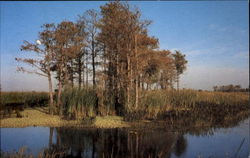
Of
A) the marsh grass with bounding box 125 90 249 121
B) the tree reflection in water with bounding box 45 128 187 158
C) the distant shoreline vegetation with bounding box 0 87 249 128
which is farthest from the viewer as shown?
the marsh grass with bounding box 125 90 249 121

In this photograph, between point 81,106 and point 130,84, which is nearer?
point 81,106

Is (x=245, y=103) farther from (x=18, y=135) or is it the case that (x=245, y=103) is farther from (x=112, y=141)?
(x=18, y=135)

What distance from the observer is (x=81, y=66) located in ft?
83.4

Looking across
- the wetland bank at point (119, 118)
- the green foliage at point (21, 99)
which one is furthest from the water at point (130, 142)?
the green foliage at point (21, 99)

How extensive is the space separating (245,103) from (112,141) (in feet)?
48.3

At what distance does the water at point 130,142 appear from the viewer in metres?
6.40

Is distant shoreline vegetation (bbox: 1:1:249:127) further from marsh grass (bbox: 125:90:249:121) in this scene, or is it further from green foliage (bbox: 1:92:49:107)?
green foliage (bbox: 1:92:49:107)

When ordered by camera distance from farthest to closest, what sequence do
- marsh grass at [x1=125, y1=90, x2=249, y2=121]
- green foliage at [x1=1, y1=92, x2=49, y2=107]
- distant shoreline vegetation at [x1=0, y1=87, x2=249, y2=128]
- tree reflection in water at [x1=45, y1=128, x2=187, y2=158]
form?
green foliage at [x1=1, y1=92, x2=49, y2=107] → marsh grass at [x1=125, y1=90, x2=249, y2=121] → distant shoreline vegetation at [x1=0, y1=87, x2=249, y2=128] → tree reflection in water at [x1=45, y1=128, x2=187, y2=158]

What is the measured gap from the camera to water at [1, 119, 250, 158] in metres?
6.40

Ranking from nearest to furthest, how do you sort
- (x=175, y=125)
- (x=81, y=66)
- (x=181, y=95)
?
(x=175, y=125) < (x=181, y=95) < (x=81, y=66)

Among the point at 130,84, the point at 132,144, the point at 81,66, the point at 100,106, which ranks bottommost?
the point at 132,144

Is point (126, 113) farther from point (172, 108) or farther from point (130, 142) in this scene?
point (130, 142)

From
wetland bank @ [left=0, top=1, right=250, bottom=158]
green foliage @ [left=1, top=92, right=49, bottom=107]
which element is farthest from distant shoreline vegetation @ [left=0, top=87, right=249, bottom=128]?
green foliage @ [left=1, top=92, right=49, bottom=107]

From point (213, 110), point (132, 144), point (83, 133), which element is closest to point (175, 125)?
point (132, 144)
